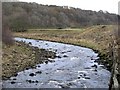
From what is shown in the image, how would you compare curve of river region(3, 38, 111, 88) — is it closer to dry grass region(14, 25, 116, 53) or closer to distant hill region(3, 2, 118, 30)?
dry grass region(14, 25, 116, 53)

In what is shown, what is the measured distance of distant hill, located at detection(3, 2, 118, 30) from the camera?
87.3 meters

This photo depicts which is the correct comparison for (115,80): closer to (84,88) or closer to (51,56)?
(84,88)

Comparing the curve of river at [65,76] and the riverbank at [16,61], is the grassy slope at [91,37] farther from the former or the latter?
the curve of river at [65,76]

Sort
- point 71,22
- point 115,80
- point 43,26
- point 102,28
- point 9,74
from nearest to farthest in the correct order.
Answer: point 115,80 → point 9,74 → point 102,28 → point 43,26 → point 71,22

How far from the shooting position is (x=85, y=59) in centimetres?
3161

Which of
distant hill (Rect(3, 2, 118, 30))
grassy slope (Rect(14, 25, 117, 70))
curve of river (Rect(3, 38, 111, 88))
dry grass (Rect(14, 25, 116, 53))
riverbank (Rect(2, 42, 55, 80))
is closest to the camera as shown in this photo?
curve of river (Rect(3, 38, 111, 88))

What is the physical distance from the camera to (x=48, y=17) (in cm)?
9844

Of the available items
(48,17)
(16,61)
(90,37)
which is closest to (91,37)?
(90,37)

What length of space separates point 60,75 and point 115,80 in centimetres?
695

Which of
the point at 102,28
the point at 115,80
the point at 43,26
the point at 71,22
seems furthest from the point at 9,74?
the point at 71,22

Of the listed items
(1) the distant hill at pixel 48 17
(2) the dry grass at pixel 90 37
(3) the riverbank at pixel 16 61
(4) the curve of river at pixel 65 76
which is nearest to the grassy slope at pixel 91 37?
(2) the dry grass at pixel 90 37

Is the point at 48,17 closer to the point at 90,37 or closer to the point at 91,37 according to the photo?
the point at 90,37

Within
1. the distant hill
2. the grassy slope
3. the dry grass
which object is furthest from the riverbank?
the distant hill

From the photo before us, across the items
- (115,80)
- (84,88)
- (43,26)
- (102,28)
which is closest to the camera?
(115,80)
